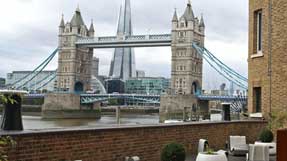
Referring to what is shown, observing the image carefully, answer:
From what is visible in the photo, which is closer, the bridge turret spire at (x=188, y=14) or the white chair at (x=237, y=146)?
the white chair at (x=237, y=146)

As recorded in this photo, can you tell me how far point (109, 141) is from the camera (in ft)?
24.0

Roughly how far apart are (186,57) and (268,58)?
77517 mm

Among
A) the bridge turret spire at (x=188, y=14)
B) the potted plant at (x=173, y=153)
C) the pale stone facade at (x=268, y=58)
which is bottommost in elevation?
the potted plant at (x=173, y=153)

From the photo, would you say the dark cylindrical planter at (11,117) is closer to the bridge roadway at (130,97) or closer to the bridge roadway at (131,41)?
the bridge roadway at (130,97)

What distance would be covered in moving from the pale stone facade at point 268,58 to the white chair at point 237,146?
234 centimetres

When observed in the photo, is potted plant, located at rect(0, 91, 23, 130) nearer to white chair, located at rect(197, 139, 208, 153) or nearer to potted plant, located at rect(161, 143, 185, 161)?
potted plant, located at rect(161, 143, 185, 161)

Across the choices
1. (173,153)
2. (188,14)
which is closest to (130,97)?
(188,14)

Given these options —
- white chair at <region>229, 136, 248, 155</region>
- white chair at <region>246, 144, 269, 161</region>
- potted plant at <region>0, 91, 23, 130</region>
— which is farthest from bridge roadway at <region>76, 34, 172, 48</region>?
potted plant at <region>0, 91, 23, 130</region>

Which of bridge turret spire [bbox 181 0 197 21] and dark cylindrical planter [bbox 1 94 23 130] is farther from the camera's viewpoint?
bridge turret spire [bbox 181 0 197 21]

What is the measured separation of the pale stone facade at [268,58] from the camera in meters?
12.0

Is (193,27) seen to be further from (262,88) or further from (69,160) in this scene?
(69,160)

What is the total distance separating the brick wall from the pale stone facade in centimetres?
205

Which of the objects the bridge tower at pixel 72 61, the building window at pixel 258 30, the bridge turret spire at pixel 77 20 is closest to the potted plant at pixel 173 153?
the building window at pixel 258 30

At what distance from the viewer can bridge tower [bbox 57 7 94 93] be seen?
100 m
